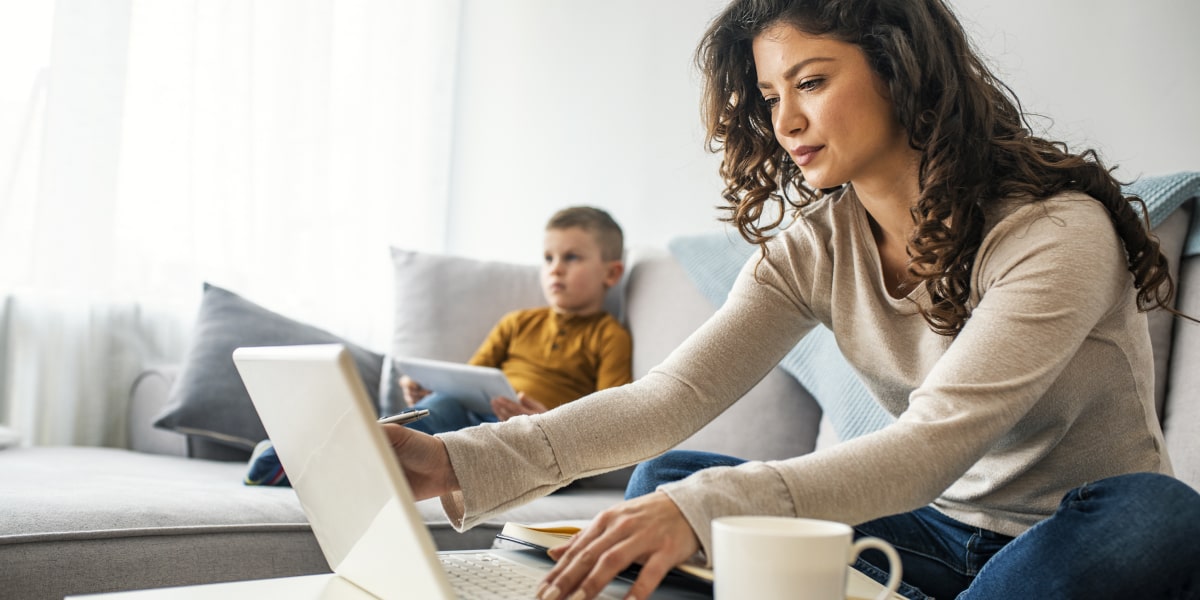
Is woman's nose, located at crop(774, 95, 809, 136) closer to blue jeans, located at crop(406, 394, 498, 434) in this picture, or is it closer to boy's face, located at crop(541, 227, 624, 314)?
blue jeans, located at crop(406, 394, 498, 434)

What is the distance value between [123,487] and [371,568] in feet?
2.56

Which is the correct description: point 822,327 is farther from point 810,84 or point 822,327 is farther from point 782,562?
point 782,562

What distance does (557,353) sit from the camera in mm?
2131

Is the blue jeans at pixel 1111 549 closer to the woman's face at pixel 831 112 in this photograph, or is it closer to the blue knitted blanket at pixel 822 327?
the woman's face at pixel 831 112

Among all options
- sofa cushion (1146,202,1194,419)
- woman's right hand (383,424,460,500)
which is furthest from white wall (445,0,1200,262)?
woman's right hand (383,424,460,500)

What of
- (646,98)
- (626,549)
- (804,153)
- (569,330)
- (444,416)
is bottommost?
(444,416)

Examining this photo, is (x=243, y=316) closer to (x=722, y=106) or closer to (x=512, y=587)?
(x=722, y=106)

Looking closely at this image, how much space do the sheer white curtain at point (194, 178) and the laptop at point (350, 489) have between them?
1.64 meters

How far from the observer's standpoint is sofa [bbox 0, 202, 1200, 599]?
3.75 feet

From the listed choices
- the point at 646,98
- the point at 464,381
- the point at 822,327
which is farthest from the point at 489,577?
the point at 646,98

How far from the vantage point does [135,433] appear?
2.20 metres

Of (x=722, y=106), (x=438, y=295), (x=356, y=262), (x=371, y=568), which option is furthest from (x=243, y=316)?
(x=371, y=568)

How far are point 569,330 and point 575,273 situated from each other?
0.13 metres

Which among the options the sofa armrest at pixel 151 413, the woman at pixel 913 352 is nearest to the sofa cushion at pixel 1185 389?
the woman at pixel 913 352
